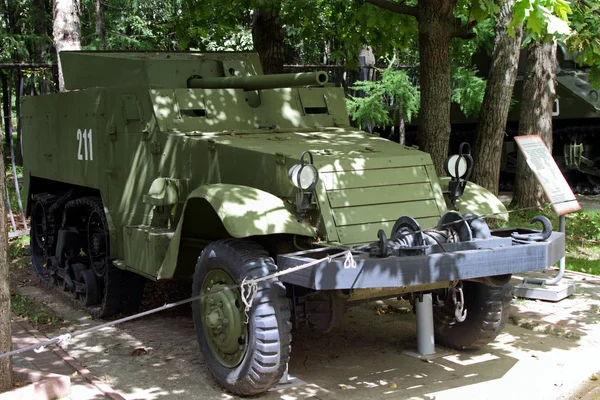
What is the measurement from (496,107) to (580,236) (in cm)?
205

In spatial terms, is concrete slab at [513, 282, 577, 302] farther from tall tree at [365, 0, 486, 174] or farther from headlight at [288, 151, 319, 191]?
headlight at [288, 151, 319, 191]

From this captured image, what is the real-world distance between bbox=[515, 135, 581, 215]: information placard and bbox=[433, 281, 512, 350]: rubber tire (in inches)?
62.2

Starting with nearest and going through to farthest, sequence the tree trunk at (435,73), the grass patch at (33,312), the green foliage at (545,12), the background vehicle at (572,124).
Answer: the green foliage at (545,12)
the grass patch at (33,312)
the tree trunk at (435,73)
the background vehicle at (572,124)

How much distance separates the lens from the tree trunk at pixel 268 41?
11.0 m

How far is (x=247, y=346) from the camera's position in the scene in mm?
5250

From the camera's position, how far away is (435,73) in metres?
8.97

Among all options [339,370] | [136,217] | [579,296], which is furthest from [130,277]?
[579,296]

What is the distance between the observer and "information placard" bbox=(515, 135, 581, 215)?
738 centimetres

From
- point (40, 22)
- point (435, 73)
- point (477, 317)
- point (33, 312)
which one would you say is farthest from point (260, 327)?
point (40, 22)

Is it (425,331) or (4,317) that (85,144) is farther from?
(425,331)

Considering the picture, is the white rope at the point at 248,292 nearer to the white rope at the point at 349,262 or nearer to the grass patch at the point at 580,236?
the white rope at the point at 349,262

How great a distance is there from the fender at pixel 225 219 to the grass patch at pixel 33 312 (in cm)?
198

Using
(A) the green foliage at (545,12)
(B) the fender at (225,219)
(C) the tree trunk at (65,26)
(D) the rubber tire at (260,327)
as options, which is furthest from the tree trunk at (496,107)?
(D) the rubber tire at (260,327)

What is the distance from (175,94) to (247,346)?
255cm
